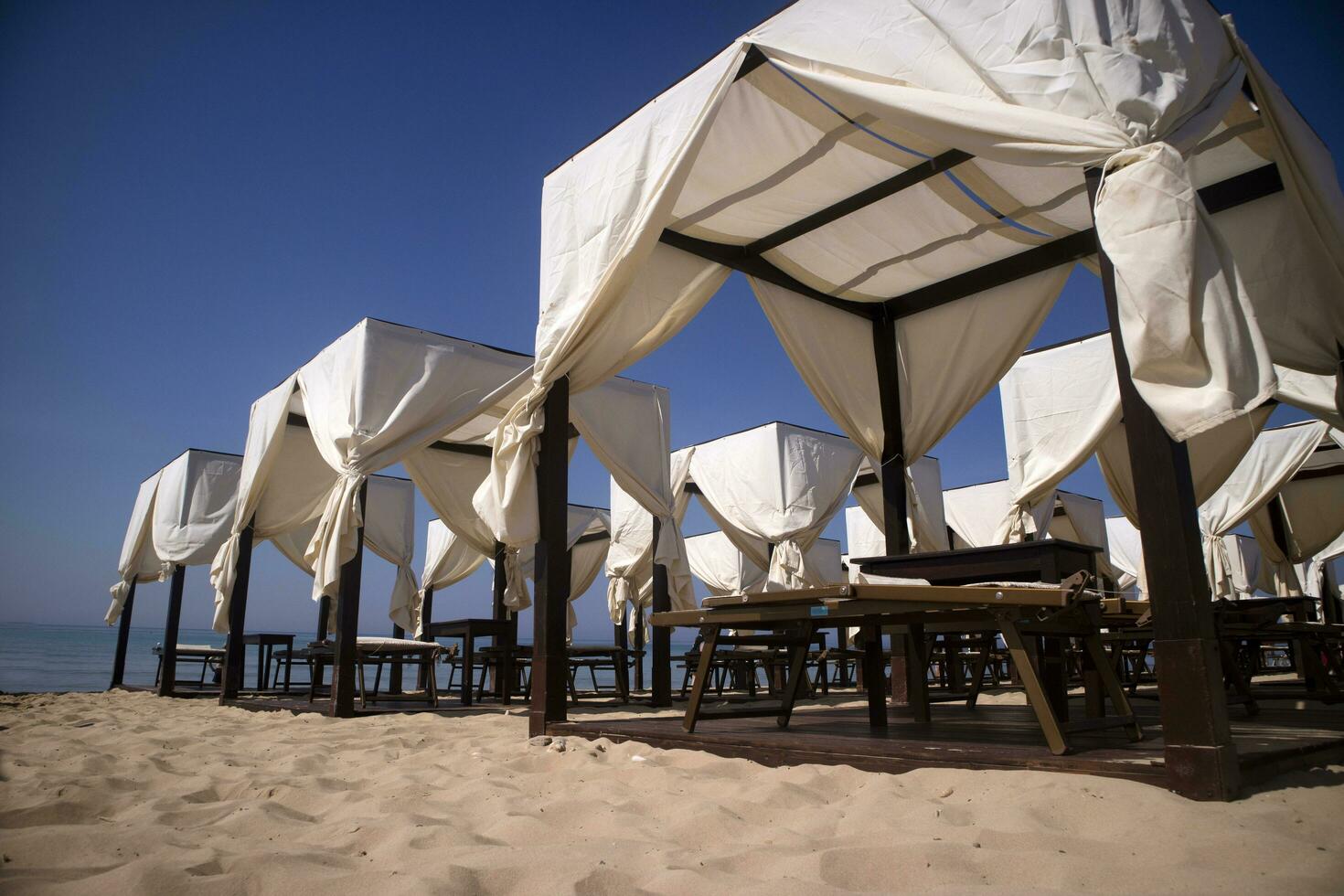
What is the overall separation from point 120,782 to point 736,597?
2.30 meters

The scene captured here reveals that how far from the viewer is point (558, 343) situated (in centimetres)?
432

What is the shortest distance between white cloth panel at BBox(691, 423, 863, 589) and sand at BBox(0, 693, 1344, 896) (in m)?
6.54

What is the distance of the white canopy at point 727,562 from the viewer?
14.6 meters

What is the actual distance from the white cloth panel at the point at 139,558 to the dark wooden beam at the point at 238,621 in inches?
145

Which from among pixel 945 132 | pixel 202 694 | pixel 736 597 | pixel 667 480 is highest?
pixel 945 132

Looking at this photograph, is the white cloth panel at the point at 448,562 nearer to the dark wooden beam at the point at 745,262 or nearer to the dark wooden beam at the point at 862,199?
the dark wooden beam at the point at 745,262

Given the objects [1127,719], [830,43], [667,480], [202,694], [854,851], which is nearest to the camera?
[854,851]

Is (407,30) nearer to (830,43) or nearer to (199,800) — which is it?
(830,43)

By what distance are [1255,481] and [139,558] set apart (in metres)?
14.5

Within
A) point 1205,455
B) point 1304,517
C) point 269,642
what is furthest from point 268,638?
point 1304,517

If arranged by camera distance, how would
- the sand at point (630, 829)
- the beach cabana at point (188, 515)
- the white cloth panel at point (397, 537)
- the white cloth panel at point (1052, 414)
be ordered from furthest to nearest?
the white cloth panel at point (397, 537) < the beach cabana at point (188, 515) < the white cloth panel at point (1052, 414) < the sand at point (630, 829)

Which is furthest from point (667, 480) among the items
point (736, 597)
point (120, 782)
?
point (120, 782)

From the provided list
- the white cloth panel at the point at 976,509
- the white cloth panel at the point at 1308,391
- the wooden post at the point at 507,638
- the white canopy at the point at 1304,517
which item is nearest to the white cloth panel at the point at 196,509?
the wooden post at the point at 507,638

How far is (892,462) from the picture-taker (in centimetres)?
599
